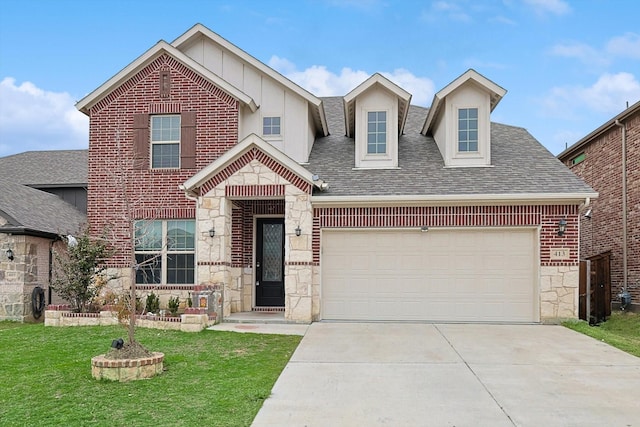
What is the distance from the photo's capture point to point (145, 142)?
13.9 m

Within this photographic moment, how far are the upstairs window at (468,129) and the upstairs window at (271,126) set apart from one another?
4.65 meters

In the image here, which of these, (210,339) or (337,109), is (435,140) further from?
(210,339)

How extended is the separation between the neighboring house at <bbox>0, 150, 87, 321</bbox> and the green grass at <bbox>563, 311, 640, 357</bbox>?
497 inches

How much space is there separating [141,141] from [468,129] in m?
8.31

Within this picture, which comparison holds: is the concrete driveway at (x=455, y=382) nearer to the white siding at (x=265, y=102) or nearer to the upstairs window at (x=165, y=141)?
the white siding at (x=265, y=102)

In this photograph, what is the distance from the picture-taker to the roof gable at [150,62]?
44.9 ft

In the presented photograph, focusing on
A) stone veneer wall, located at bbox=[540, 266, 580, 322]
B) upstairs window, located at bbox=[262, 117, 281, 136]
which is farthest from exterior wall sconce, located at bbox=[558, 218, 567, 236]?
upstairs window, located at bbox=[262, 117, 281, 136]

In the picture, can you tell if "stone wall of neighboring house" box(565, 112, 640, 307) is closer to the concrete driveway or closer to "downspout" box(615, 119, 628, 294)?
"downspout" box(615, 119, 628, 294)

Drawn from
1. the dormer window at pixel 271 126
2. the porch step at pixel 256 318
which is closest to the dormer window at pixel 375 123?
the dormer window at pixel 271 126

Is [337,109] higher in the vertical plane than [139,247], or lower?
higher

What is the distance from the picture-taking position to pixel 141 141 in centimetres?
1385

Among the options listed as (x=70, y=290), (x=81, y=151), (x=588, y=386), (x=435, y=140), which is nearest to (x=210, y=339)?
(x=70, y=290)

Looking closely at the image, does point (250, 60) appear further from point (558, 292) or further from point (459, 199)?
point (558, 292)

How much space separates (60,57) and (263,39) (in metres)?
5.89
